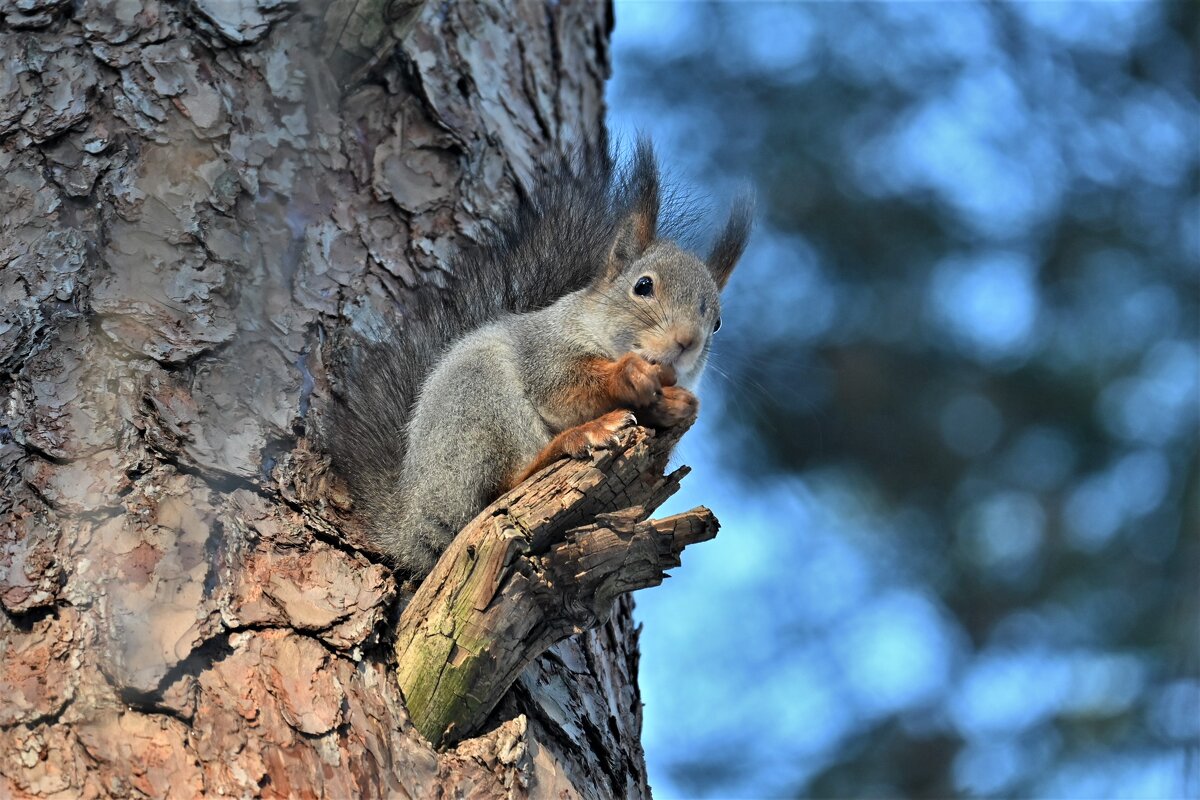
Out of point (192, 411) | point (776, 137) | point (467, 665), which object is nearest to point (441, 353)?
point (192, 411)

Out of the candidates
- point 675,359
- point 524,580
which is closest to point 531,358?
point 675,359

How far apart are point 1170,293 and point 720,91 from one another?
6.11 feet

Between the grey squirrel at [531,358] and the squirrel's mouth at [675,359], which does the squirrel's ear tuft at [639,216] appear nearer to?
the grey squirrel at [531,358]

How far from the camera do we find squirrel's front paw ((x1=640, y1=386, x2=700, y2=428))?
2053 mm

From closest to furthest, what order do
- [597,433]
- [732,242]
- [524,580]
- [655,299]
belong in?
[524,580] → [597,433] → [655,299] → [732,242]

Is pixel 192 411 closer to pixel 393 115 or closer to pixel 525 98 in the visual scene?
pixel 393 115

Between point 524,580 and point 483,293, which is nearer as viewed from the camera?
point 524,580

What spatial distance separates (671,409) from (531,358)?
0.34 metres

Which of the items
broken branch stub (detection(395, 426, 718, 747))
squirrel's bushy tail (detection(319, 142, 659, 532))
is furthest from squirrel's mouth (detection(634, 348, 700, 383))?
broken branch stub (detection(395, 426, 718, 747))

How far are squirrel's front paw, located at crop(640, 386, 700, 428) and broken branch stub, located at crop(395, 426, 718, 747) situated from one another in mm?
212

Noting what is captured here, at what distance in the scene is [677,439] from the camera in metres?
2.04

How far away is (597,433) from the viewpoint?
76.4 inches

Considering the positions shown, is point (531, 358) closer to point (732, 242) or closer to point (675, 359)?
point (675, 359)

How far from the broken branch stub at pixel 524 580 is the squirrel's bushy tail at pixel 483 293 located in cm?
43
